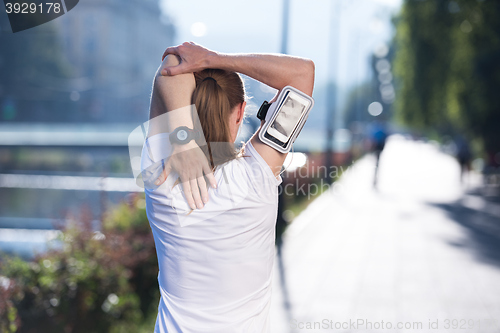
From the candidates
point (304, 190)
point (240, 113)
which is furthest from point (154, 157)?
point (304, 190)

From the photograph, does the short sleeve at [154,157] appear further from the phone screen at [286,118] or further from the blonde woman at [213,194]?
the phone screen at [286,118]

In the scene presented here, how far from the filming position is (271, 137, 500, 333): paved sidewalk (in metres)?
5.00

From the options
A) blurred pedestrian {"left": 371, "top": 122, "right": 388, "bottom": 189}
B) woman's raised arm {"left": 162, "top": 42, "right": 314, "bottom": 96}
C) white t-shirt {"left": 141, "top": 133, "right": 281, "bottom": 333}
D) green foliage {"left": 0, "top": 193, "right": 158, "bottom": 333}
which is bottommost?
blurred pedestrian {"left": 371, "top": 122, "right": 388, "bottom": 189}

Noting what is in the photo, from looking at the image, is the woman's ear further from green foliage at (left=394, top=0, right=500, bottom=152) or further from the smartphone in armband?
green foliage at (left=394, top=0, right=500, bottom=152)

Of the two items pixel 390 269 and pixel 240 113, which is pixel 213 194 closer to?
pixel 240 113

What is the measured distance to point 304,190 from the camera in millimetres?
13812

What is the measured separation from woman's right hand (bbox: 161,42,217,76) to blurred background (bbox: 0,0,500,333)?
1.02 ft

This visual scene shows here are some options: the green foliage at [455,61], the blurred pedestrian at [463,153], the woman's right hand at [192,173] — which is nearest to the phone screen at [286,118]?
the woman's right hand at [192,173]

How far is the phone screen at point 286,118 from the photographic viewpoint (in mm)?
1393

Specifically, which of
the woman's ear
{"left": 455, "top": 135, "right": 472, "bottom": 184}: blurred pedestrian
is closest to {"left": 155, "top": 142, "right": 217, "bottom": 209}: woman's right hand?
the woman's ear

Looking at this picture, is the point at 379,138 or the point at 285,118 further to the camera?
the point at 379,138

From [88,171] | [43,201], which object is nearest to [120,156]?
[88,171]

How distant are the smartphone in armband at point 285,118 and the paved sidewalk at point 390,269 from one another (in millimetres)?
3711

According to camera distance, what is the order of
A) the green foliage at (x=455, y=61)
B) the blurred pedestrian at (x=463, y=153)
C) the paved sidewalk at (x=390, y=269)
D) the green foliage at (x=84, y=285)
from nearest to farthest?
1. the green foliage at (x=84, y=285)
2. the paved sidewalk at (x=390, y=269)
3. the green foliage at (x=455, y=61)
4. the blurred pedestrian at (x=463, y=153)
